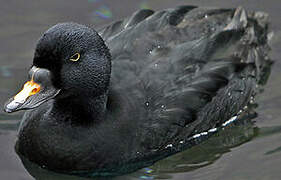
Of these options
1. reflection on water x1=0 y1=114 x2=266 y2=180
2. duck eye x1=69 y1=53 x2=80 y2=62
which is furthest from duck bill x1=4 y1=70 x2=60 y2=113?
reflection on water x1=0 y1=114 x2=266 y2=180

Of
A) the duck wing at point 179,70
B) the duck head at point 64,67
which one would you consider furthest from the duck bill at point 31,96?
the duck wing at point 179,70

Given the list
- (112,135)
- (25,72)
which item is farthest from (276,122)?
(25,72)

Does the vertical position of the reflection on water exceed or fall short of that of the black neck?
it falls short

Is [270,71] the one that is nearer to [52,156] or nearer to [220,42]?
[220,42]

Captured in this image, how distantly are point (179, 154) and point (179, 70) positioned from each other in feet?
3.10

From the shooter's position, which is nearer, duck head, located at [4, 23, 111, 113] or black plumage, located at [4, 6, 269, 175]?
duck head, located at [4, 23, 111, 113]

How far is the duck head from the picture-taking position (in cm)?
649

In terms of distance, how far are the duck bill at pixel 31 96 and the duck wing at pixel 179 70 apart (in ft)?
2.89

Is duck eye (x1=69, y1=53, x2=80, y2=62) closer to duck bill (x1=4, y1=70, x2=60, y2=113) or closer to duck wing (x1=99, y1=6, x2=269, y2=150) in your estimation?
duck bill (x1=4, y1=70, x2=60, y2=113)

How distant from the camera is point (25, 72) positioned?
28.9 feet

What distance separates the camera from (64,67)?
663 cm

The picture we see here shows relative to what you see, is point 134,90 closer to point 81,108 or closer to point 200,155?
point 81,108

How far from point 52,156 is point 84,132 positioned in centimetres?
41

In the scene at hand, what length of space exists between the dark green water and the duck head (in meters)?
1.09
